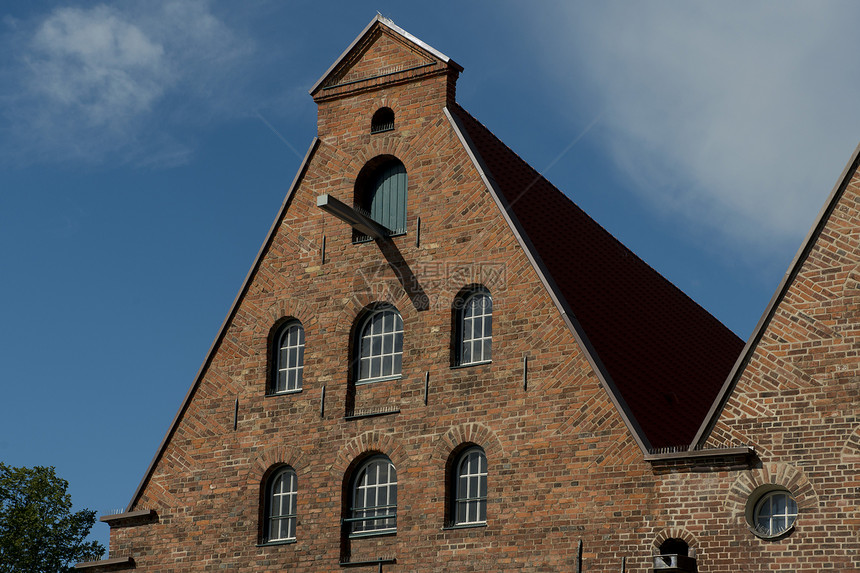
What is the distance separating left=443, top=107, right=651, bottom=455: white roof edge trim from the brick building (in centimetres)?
5

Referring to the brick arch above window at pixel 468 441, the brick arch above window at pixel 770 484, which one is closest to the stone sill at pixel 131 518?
the brick arch above window at pixel 468 441

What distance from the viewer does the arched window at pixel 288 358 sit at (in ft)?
103

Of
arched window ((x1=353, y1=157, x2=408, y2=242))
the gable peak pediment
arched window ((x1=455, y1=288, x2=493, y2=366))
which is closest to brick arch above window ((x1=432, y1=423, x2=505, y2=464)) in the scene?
arched window ((x1=455, y1=288, x2=493, y2=366))

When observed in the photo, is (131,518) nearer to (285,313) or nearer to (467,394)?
(285,313)

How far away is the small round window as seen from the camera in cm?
2531

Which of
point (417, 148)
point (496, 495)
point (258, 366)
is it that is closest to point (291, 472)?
point (258, 366)

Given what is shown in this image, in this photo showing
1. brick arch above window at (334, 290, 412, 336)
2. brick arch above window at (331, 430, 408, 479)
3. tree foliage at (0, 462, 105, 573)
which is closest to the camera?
brick arch above window at (331, 430, 408, 479)

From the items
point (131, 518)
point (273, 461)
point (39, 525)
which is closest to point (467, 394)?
point (273, 461)

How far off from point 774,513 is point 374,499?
27.0ft

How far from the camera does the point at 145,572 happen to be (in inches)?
1235

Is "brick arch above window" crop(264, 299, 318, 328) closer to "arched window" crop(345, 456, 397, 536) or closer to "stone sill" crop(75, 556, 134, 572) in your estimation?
"arched window" crop(345, 456, 397, 536)

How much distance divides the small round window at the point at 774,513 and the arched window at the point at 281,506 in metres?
9.67

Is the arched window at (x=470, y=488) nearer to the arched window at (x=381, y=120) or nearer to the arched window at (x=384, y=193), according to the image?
the arched window at (x=384, y=193)

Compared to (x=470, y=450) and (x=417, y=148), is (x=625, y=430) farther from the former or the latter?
(x=417, y=148)
